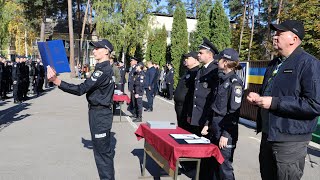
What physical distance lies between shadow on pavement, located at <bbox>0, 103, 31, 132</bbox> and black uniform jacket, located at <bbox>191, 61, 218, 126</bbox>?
5923mm

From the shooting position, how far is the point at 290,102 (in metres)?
2.60

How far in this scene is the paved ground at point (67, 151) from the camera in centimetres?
552

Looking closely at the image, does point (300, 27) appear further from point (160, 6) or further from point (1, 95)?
point (160, 6)

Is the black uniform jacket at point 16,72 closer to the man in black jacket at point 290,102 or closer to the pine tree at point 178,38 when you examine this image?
the pine tree at point 178,38

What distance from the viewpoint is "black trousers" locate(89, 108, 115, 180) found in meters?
4.54

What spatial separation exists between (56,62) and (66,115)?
23.0 ft

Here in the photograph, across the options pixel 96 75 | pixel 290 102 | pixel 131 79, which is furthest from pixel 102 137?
pixel 131 79

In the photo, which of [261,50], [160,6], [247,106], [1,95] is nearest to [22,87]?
[1,95]

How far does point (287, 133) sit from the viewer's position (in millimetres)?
2695

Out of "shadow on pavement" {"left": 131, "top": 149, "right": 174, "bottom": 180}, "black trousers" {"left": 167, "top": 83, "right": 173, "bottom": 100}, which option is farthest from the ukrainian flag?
"black trousers" {"left": 167, "top": 83, "right": 173, "bottom": 100}

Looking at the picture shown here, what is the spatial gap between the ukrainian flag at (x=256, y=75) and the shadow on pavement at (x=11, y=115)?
290 inches

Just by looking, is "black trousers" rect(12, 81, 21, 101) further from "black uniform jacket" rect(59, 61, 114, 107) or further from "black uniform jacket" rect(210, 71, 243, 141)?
"black uniform jacket" rect(210, 71, 243, 141)

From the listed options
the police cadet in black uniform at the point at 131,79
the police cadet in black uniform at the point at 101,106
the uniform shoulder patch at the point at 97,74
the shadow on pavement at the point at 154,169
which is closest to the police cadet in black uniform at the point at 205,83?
the shadow on pavement at the point at 154,169

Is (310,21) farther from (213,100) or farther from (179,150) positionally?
(179,150)
